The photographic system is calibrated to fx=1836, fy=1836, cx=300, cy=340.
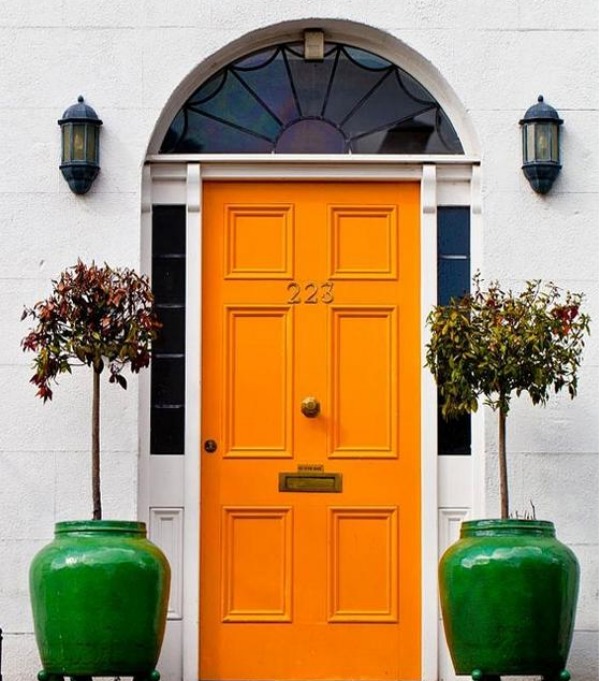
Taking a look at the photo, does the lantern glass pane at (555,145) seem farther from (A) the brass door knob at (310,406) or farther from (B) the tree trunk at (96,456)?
(B) the tree trunk at (96,456)

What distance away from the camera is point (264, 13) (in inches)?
378

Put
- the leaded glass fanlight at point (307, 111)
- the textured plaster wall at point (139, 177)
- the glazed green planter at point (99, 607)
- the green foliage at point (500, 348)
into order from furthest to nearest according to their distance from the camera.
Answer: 1. the leaded glass fanlight at point (307, 111)
2. the textured plaster wall at point (139, 177)
3. the green foliage at point (500, 348)
4. the glazed green planter at point (99, 607)

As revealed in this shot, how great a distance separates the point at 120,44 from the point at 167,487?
7.62ft

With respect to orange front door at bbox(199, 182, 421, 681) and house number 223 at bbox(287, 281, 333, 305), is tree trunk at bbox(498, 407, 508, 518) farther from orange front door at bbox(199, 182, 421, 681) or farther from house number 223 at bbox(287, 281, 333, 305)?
house number 223 at bbox(287, 281, 333, 305)

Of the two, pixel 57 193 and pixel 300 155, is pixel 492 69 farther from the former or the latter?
pixel 57 193

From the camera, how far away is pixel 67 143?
9.46m

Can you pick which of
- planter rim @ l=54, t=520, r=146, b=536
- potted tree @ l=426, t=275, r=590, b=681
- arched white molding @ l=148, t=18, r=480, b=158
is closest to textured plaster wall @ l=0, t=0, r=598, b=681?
arched white molding @ l=148, t=18, r=480, b=158

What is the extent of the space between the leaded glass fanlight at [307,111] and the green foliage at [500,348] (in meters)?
1.25

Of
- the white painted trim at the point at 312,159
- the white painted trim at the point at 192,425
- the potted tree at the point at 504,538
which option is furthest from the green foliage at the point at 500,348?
the white painted trim at the point at 192,425

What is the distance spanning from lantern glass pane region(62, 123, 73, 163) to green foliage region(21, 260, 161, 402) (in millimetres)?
811

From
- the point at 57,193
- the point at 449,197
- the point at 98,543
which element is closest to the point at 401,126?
the point at 449,197

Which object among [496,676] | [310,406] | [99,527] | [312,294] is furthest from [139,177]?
[496,676]

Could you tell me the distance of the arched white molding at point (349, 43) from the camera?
9.62 metres

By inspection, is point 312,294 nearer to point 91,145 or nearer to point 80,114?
point 91,145
